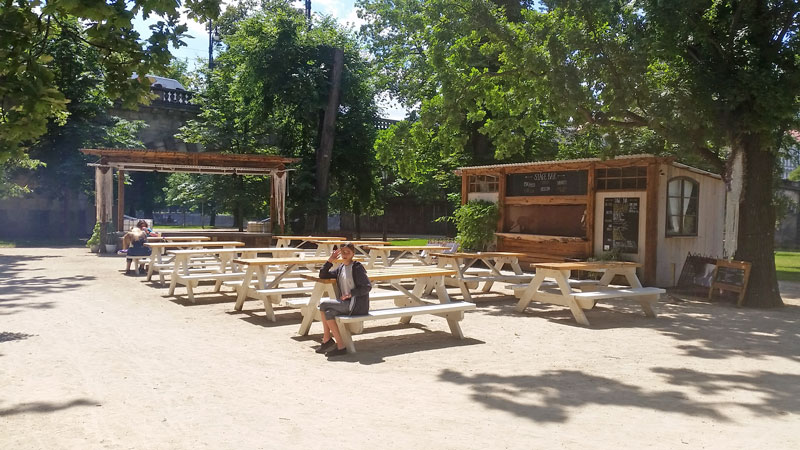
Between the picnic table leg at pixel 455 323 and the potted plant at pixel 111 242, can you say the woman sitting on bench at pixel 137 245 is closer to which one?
the potted plant at pixel 111 242

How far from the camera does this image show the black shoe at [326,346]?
7266 millimetres

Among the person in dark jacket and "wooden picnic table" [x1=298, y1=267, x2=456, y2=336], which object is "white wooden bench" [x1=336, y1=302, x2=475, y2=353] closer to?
the person in dark jacket

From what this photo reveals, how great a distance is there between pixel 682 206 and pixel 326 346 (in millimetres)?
10904

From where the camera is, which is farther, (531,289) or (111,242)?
(111,242)

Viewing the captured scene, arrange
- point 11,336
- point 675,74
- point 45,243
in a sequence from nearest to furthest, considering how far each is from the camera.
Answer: point 11,336, point 675,74, point 45,243

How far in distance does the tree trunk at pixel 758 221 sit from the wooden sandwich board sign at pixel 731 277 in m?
0.14

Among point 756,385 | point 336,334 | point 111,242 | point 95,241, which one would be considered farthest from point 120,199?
point 756,385

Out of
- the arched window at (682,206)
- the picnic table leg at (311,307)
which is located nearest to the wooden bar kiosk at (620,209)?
the arched window at (682,206)

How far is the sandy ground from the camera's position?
4.52m

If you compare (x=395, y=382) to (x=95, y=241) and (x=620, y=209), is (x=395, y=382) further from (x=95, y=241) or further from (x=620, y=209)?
(x=95, y=241)

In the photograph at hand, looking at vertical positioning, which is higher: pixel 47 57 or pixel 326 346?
pixel 47 57

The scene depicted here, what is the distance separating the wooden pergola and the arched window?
13218 mm

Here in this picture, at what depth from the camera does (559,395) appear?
561cm

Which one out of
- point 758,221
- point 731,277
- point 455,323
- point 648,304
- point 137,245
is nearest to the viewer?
point 455,323
